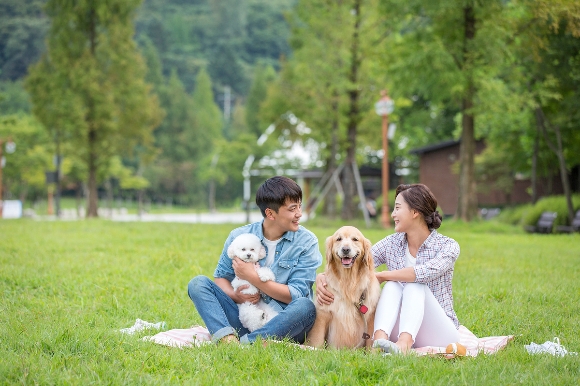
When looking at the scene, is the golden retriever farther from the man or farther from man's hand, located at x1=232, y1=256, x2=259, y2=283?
man's hand, located at x1=232, y1=256, x2=259, y2=283

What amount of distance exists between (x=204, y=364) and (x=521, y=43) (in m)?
18.5

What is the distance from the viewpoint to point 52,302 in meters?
7.27

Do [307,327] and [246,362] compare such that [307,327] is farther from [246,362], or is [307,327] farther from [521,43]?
[521,43]

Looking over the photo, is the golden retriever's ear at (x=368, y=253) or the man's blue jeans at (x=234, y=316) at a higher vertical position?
the golden retriever's ear at (x=368, y=253)

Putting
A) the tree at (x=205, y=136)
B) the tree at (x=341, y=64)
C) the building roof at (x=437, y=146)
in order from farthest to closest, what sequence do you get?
the tree at (x=205, y=136) < the building roof at (x=437, y=146) < the tree at (x=341, y=64)

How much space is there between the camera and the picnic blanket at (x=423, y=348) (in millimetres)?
4949

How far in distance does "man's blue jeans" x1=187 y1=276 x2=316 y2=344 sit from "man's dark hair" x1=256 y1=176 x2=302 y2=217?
0.75m

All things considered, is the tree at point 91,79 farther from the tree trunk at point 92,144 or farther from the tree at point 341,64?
the tree at point 341,64

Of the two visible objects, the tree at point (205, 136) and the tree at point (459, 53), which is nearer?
the tree at point (459, 53)

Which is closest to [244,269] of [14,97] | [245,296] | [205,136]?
[245,296]

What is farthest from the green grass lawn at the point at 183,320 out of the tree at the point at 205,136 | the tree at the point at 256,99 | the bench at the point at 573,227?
the tree at the point at 256,99

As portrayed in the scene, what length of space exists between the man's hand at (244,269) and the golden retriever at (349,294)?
1.83 ft

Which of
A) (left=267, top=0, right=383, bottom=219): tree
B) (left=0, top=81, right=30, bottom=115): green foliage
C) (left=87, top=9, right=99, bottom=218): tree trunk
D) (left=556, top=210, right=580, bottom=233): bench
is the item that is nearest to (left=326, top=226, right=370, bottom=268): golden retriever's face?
(left=556, top=210, right=580, bottom=233): bench

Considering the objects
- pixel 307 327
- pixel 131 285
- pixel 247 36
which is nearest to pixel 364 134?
pixel 131 285
